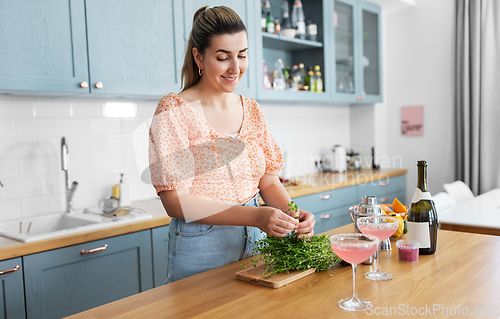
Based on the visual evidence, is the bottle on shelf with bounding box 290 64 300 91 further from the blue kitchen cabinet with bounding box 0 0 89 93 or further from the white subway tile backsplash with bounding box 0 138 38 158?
the white subway tile backsplash with bounding box 0 138 38 158

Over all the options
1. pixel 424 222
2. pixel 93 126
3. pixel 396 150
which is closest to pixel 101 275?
pixel 93 126

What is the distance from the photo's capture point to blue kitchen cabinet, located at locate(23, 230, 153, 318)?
1766 millimetres

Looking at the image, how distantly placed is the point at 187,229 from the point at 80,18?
1.29m

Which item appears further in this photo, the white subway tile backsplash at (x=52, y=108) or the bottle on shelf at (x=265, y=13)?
the bottle on shelf at (x=265, y=13)

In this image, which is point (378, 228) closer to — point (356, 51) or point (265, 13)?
point (265, 13)

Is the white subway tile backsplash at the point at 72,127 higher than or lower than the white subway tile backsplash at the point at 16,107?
lower

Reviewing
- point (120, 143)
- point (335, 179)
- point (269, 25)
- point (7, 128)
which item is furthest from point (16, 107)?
point (335, 179)

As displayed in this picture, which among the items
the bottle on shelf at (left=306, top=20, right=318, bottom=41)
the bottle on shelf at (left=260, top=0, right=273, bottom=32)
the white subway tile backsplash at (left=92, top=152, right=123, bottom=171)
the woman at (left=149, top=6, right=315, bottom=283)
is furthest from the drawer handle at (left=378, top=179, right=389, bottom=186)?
the woman at (left=149, top=6, right=315, bottom=283)

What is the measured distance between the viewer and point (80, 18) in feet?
6.89

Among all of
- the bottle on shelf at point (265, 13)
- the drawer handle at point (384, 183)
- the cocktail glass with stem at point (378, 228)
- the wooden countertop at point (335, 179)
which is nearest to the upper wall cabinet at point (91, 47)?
the bottle on shelf at point (265, 13)

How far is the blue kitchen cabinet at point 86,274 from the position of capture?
5.79 feet

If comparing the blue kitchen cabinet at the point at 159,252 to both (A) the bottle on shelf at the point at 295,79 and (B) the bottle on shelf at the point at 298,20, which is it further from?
(B) the bottle on shelf at the point at 298,20

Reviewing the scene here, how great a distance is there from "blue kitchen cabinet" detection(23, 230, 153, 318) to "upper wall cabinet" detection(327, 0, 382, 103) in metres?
2.29

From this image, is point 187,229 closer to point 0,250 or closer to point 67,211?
point 0,250
